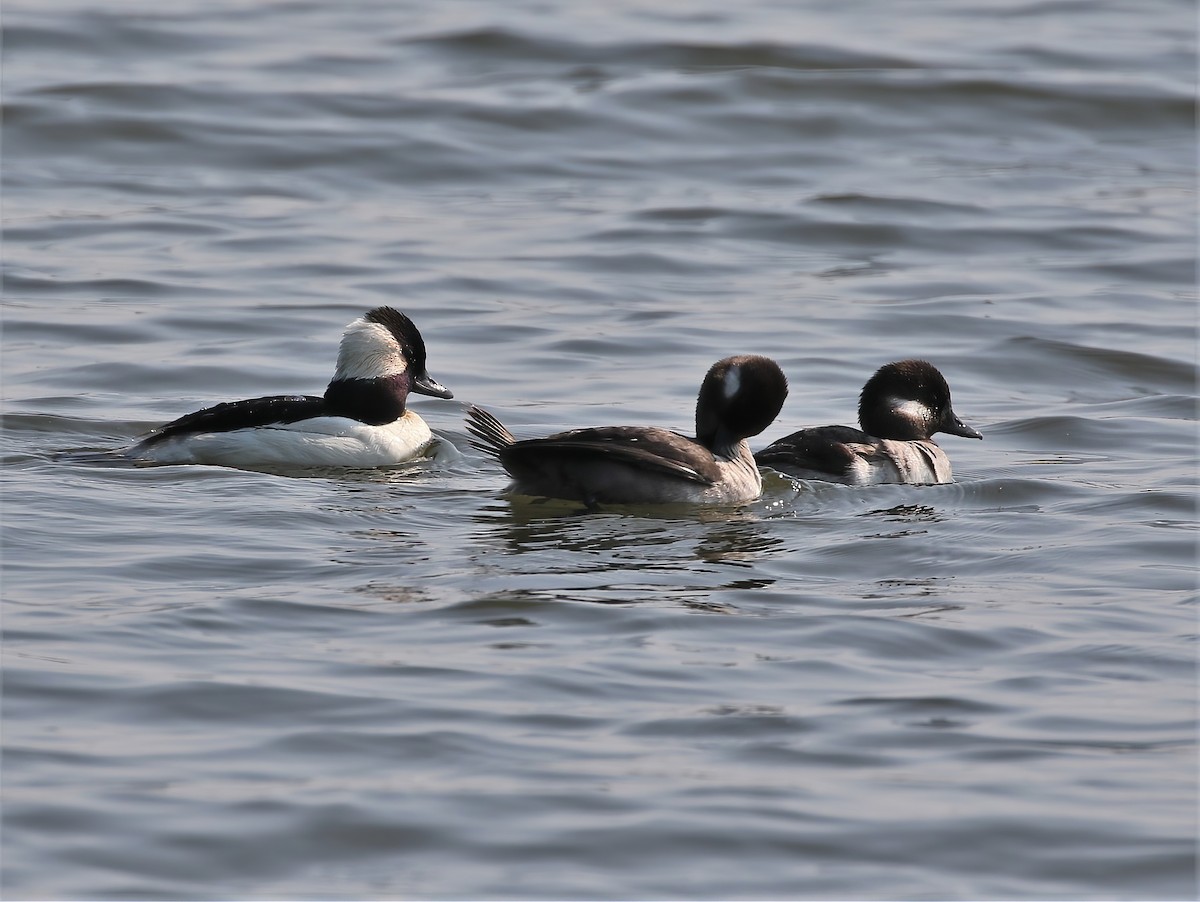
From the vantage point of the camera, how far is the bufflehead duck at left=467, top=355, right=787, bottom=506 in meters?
9.56

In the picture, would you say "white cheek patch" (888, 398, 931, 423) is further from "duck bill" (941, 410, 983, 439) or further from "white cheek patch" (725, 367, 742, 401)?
"white cheek patch" (725, 367, 742, 401)

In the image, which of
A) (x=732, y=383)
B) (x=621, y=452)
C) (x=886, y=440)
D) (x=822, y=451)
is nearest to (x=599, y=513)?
(x=621, y=452)

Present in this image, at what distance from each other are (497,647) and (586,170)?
14057 mm

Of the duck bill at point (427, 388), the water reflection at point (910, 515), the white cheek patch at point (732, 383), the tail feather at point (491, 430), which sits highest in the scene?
the white cheek patch at point (732, 383)

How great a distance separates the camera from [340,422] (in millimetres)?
11336

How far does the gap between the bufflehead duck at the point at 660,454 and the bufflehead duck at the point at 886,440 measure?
0.37m

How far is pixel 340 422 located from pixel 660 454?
2.48 meters

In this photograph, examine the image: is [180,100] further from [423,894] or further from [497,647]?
[423,894]

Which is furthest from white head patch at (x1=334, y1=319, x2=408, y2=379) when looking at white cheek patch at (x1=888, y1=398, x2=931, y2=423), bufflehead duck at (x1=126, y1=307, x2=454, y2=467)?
white cheek patch at (x1=888, y1=398, x2=931, y2=423)

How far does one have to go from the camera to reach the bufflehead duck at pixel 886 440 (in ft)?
34.2

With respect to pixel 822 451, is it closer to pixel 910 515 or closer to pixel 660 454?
pixel 910 515

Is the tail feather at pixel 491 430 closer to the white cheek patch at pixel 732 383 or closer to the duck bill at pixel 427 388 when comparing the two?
the white cheek patch at pixel 732 383

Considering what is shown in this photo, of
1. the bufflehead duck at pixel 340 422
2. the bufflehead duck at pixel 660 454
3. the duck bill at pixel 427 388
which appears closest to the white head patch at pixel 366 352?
the bufflehead duck at pixel 340 422

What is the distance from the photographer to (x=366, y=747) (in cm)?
621
